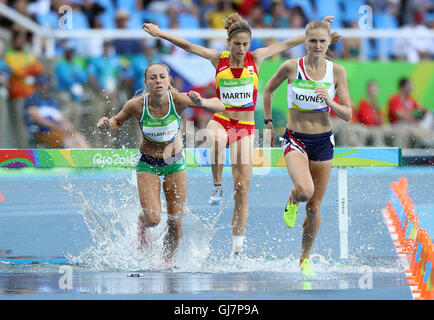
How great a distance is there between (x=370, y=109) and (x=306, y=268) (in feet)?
20.6

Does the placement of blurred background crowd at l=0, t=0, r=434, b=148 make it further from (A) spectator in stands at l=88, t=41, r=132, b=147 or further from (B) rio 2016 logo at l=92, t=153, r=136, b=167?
(B) rio 2016 logo at l=92, t=153, r=136, b=167

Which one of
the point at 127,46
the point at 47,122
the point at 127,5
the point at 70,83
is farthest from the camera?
the point at 127,5

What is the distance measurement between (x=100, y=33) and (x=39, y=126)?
70.5 inches

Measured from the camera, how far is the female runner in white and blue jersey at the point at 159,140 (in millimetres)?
7746

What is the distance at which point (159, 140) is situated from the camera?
7.91 meters

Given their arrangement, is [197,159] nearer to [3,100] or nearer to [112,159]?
[112,159]

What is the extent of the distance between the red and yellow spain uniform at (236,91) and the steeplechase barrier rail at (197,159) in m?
0.41

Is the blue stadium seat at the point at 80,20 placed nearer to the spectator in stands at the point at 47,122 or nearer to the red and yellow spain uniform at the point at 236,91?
the spectator in stands at the point at 47,122

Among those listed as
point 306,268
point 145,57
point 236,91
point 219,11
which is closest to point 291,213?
point 306,268

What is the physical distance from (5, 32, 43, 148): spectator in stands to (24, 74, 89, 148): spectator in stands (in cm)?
12

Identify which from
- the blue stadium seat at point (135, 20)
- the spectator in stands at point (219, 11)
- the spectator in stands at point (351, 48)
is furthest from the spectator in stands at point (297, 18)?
the blue stadium seat at point (135, 20)

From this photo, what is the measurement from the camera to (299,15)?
50.6ft

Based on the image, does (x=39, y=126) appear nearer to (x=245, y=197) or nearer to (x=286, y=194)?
(x=286, y=194)
